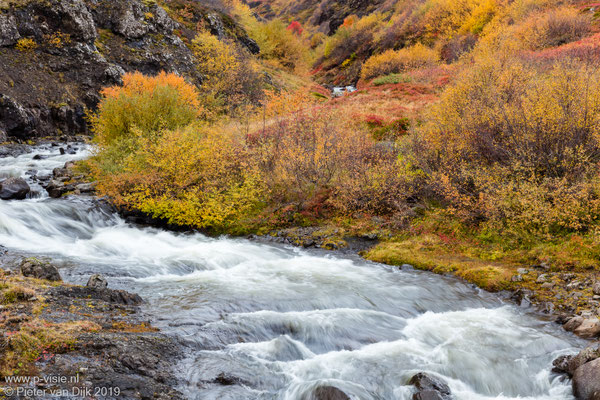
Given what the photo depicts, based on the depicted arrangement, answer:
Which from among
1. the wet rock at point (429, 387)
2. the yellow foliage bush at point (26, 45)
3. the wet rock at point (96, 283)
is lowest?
Answer: the wet rock at point (429, 387)

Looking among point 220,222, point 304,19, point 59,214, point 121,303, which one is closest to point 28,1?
point 59,214

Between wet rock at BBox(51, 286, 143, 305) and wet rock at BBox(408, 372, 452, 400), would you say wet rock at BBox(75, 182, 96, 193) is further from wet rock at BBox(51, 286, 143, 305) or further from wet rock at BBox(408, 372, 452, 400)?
wet rock at BBox(408, 372, 452, 400)

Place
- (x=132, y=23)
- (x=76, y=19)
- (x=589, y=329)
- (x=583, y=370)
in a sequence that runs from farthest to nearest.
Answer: (x=132, y=23) < (x=76, y=19) < (x=589, y=329) < (x=583, y=370)

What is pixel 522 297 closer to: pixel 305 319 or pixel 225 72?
pixel 305 319

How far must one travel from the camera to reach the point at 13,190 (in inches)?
690

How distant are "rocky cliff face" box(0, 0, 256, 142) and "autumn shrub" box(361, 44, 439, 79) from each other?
26144mm

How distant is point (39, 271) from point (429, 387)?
9913 millimetres

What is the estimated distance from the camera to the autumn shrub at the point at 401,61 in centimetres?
4903

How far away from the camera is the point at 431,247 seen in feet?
47.9

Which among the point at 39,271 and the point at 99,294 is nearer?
the point at 99,294

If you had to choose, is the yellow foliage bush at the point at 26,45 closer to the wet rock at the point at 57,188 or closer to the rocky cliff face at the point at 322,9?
the wet rock at the point at 57,188

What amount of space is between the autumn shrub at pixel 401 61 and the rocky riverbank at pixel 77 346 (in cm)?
4766

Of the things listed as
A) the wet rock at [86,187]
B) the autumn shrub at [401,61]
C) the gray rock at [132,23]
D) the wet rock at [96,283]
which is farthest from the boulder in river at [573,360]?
the gray rock at [132,23]

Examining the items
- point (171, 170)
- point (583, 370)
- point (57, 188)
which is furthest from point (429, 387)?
point (57, 188)
